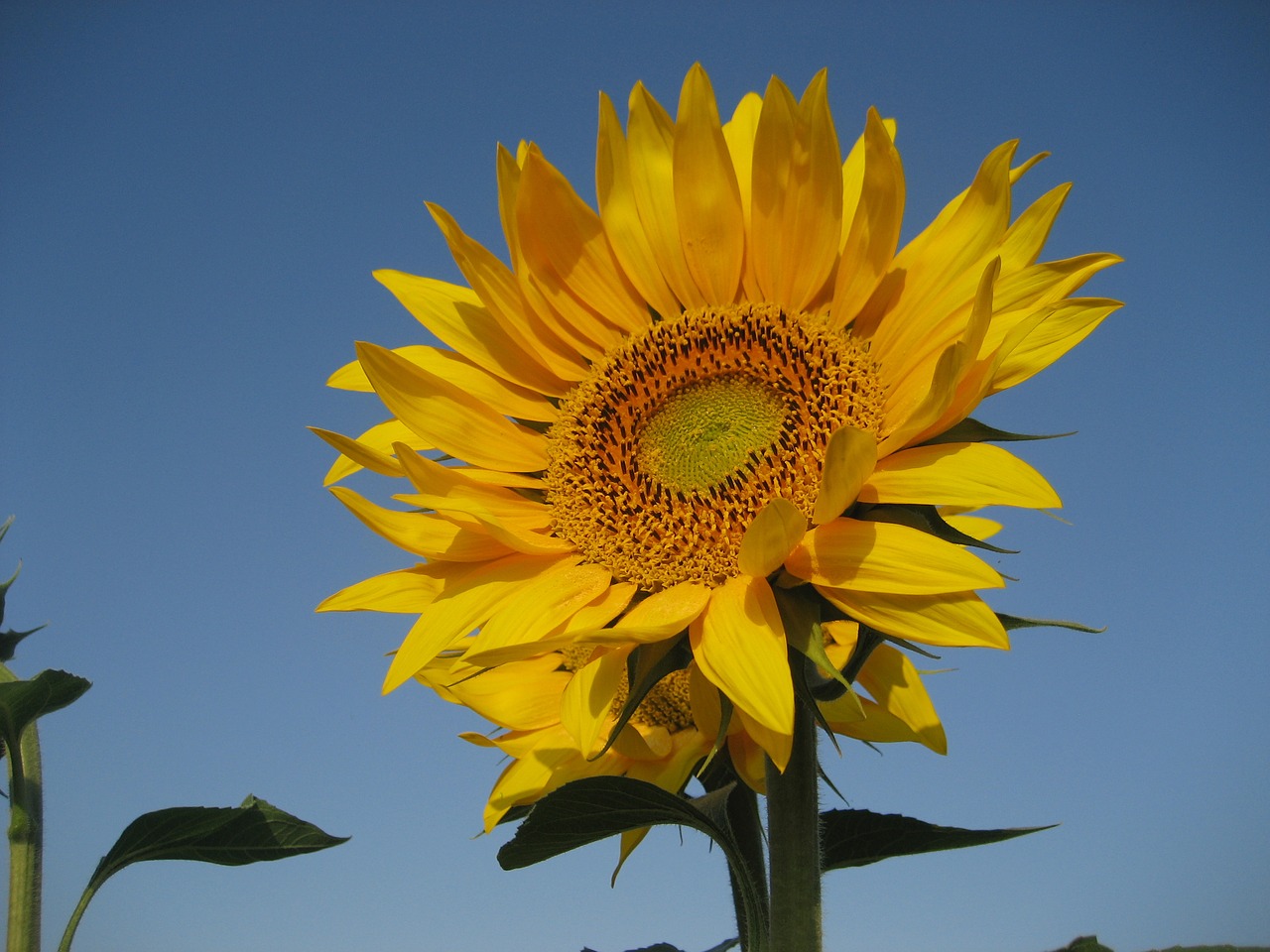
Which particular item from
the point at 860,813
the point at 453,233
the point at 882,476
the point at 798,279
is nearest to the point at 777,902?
the point at 860,813

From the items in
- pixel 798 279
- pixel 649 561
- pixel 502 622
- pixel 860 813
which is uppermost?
pixel 798 279

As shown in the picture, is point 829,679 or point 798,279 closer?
point 829,679

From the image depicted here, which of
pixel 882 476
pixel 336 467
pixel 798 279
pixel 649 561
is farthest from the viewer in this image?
pixel 336 467

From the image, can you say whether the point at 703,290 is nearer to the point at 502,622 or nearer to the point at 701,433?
the point at 701,433

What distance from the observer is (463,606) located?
2.50 meters

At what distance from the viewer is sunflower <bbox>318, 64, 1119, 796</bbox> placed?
214cm

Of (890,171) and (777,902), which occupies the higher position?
(890,171)

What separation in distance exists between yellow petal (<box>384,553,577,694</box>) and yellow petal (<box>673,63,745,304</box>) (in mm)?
812

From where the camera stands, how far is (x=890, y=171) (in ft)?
8.23

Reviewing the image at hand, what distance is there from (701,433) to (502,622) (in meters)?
0.79

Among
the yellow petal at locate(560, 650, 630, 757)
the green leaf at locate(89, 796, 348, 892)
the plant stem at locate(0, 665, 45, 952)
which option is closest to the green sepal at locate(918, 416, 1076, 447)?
the yellow petal at locate(560, 650, 630, 757)

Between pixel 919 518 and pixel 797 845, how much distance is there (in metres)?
0.69

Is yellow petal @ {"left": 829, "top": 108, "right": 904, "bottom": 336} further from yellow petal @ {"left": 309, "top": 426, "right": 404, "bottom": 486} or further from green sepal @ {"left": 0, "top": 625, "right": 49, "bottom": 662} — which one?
green sepal @ {"left": 0, "top": 625, "right": 49, "bottom": 662}

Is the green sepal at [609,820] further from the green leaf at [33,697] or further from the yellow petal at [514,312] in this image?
the green leaf at [33,697]
